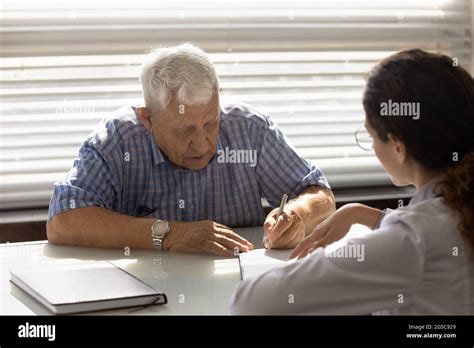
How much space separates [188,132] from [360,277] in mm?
1203

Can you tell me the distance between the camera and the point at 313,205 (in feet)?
8.94

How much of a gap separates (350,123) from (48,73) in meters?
1.42

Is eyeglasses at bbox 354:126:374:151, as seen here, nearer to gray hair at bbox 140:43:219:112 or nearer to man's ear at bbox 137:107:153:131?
gray hair at bbox 140:43:219:112

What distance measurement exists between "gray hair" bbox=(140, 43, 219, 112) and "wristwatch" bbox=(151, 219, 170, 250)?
421 millimetres

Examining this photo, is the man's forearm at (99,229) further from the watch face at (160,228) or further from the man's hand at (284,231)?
the man's hand at (284,231)

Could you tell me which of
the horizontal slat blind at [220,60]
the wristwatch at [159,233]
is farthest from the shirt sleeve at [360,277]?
the horizontal slat blind at [220,60]

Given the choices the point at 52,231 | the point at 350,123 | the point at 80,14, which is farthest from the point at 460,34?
the point at 52,231

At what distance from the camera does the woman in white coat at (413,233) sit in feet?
5.23

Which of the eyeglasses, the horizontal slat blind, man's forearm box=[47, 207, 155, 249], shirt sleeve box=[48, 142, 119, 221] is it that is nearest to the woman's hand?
the eyeglasses

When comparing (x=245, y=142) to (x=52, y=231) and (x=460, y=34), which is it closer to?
(x=52, y=231)

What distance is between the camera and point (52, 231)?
2.56 m

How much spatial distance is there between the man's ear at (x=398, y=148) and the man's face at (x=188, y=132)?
986 mm

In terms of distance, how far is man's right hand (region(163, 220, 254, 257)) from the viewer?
2377 mm

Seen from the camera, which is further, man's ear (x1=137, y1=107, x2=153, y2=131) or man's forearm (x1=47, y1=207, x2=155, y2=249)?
man's ear (x1=137, y1=107, x2=153, y2=131)
